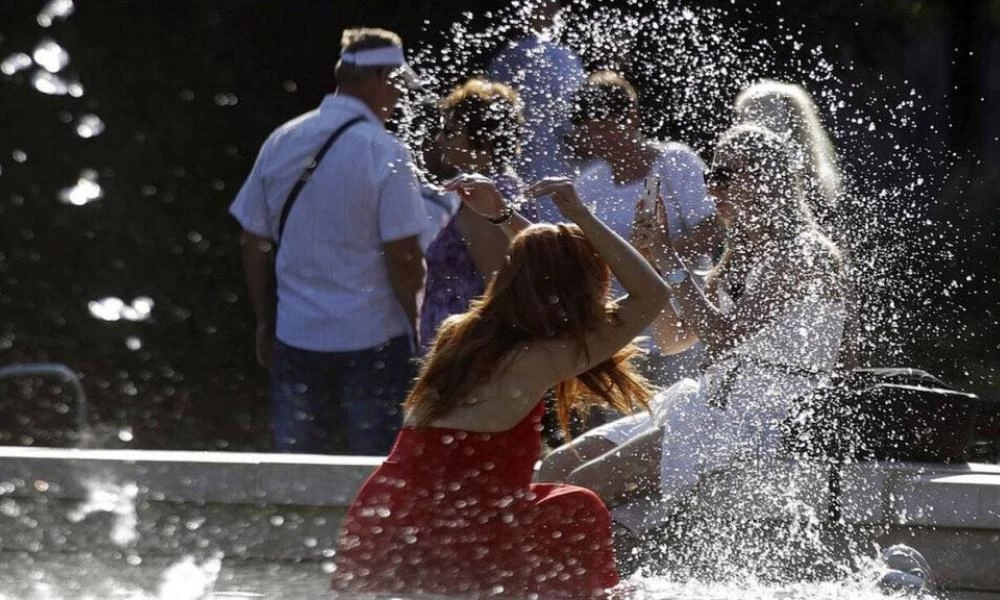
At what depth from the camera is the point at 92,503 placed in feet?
13.9

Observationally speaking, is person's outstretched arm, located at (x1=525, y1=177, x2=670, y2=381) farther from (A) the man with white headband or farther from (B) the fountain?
(A) the man with white headband

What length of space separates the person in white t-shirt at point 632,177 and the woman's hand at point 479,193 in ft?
1.77

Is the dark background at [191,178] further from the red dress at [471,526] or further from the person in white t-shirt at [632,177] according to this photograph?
the red dress at [471,526]

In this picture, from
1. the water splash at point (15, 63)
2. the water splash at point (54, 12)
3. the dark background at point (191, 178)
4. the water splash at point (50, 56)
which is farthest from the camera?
the water splash at point (15, 63)

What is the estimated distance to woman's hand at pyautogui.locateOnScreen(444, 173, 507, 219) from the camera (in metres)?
3.76

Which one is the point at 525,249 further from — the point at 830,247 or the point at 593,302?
the point at 830,247

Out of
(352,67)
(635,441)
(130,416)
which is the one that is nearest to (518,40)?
(352,67)

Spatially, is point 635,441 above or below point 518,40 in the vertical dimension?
below

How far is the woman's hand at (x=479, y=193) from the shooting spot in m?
3.76

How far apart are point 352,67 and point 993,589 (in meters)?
2.15

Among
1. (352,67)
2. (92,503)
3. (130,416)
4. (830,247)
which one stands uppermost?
(352,67)

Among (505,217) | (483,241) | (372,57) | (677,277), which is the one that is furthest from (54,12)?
(677,277)

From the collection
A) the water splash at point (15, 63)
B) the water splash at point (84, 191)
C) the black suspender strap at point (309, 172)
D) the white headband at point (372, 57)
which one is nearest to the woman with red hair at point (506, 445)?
the black suspender strap at point (309, 172)

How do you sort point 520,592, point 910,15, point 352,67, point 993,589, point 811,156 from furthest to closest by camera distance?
point 910,15, point 352,67, point 811,156, point 993,589, point 520,592
